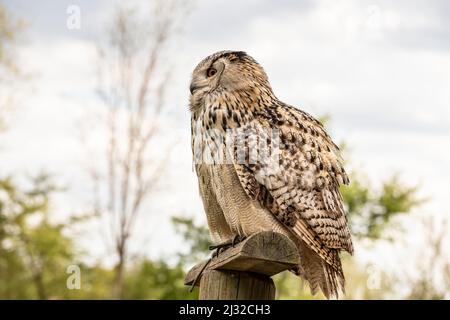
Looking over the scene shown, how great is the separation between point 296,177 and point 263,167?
0.23 m

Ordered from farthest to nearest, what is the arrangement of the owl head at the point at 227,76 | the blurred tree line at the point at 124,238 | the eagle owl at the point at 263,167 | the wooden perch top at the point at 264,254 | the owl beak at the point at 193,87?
the blurred tree line at the point at 124,238
the owl beak at the point at 193,87
the owl head at the point at 227,76
the eagle owl at the point at 263,167
the wooden perch top at the point at 264,254

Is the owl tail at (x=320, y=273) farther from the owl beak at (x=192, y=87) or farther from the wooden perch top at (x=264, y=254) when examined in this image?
the owl beak at (x=192, y=87)

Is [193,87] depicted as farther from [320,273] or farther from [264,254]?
[264,254]

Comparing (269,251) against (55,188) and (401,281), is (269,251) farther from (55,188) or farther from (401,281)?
(55,188)

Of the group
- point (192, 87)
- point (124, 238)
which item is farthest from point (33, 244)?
point (192, 87)

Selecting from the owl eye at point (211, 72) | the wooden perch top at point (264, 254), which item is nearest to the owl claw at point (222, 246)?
the wooden perch top at point (264, 254)

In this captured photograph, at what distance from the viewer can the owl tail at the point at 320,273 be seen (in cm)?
417

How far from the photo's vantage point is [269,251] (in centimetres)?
300

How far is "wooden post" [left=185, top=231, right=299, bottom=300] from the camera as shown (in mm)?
2990

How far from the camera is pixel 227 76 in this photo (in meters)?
4.33

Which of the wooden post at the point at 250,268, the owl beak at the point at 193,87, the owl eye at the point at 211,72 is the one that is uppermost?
the owl eye at the point at 211,72

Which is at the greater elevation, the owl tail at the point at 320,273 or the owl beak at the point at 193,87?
the owl beak at the point at 193,87

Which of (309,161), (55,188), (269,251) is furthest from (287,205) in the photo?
(55,188)

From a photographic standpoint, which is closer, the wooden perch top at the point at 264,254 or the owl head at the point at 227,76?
the wooden perch top at the point at 264,254
